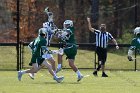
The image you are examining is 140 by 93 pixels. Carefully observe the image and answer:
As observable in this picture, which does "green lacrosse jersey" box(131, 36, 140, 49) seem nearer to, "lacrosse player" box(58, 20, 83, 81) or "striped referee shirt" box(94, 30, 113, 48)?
"striped referee shirt" box(94, 30, 113, 48)

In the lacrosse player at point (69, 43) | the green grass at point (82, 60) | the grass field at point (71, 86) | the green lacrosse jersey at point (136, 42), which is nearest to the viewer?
the grass field at point (71, 86)

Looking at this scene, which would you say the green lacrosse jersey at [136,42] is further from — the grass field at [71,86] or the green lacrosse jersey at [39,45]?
the green lacrosse jersey at [39,45]

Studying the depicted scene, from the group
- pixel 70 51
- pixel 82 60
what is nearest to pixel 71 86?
pixel 70 51

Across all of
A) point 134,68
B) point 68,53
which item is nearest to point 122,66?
point 134,68

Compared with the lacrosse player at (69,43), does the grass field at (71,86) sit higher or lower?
lower

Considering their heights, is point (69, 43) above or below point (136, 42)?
above

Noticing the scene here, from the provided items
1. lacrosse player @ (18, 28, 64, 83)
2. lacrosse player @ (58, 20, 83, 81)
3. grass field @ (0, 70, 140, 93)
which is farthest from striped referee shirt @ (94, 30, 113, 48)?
lacrosse player @ (18, 28, 64, 83)

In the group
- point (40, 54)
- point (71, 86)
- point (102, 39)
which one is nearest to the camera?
point (71, 86)

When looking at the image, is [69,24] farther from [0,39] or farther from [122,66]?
[0,39]

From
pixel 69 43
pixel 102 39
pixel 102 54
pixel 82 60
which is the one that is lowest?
pixel 82 60

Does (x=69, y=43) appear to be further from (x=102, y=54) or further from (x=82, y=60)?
(x=82, y=60)

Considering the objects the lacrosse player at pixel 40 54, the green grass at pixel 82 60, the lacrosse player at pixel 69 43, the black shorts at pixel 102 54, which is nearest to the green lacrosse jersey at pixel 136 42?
the black shorts at pixel 102 54

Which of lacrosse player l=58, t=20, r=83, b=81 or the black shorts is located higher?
lacrosse player l=58, t=20, r=83, b=81

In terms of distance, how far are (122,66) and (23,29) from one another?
395 inches
